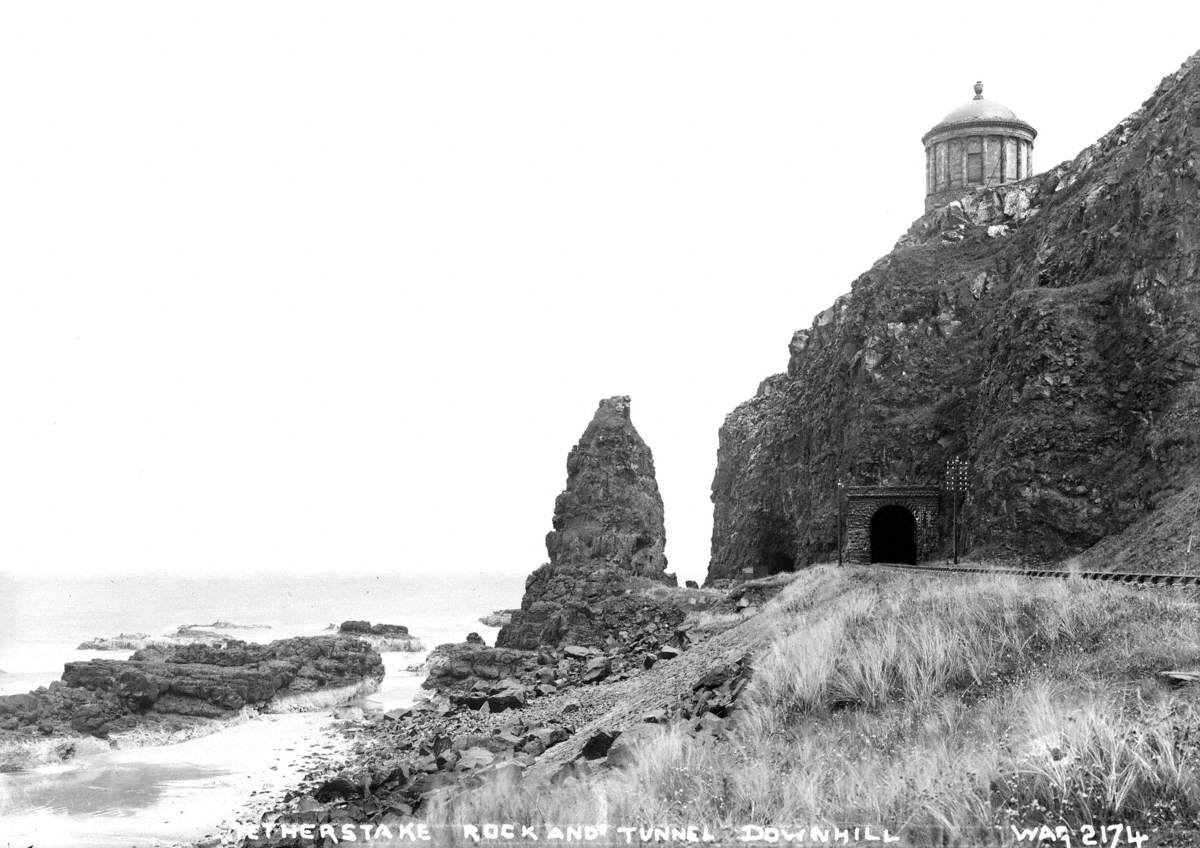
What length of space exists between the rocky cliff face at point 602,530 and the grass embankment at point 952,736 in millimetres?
36416

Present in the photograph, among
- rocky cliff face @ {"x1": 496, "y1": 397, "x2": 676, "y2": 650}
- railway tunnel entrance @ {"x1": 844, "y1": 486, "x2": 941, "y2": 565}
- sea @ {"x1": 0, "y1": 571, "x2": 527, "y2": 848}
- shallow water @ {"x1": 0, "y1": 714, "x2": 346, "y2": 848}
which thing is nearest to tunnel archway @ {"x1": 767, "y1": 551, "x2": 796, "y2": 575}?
rocky cliff face @ {"x1": 496, "y1": 397, "x2": 676, "y2": 650}

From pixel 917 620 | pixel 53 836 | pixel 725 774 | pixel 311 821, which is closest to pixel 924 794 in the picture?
pixel 725 774

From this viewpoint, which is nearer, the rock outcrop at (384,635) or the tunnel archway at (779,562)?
the tunnel archway at (779,562)

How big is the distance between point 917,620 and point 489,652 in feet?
101

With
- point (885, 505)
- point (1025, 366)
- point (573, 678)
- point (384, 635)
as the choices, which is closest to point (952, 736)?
point (573, 678)

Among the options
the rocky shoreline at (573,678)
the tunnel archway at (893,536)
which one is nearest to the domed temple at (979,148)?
the tunnel archway at (893,536)

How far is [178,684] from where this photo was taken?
41.0 metres

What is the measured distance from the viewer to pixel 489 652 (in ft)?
142

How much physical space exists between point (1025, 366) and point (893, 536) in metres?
17.2

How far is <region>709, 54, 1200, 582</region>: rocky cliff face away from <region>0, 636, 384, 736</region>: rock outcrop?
2828 centimetres

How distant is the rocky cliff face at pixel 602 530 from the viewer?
52.0 m

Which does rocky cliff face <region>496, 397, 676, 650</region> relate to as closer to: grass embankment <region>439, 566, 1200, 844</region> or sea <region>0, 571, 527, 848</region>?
sea <region>0, 571, 527, 848</region>

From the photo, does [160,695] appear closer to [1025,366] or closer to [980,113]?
[1025,366]

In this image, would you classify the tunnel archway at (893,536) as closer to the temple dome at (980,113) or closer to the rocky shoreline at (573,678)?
the rocky shoreline at (573,678)
